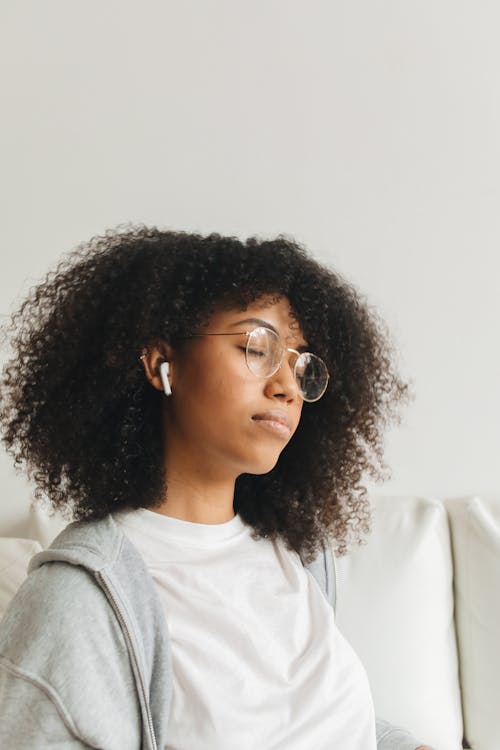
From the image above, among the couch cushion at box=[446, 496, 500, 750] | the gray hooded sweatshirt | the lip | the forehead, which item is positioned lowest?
the couch cushion at box=[446, 496, 500, 750]

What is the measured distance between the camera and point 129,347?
3.64 feet

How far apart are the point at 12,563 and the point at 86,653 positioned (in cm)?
64

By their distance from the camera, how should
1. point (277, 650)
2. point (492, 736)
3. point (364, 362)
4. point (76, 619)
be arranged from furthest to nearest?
point (492, 736) < point (364, 362) < point (277, 650) < point (76, 619)

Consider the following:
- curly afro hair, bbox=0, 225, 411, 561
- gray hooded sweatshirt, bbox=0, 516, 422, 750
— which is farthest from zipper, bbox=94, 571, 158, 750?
curly afro hair, bbox=0, 225, 411, 561

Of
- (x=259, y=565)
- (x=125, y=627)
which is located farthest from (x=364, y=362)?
(x=125, y=627)

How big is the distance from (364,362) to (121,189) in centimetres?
80

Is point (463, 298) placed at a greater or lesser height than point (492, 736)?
greater

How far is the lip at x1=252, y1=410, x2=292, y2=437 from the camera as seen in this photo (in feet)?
3.55

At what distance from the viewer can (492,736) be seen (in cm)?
158

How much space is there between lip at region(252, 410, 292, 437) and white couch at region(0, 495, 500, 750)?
592 millimetres

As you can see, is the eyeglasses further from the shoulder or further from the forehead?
the shoulder

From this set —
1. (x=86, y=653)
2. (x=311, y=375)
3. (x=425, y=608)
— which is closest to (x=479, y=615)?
(x=425, y=608)

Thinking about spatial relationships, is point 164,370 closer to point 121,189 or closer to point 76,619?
point 76,619

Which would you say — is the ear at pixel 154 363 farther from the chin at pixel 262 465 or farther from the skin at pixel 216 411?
the chin at pixel 262 465
